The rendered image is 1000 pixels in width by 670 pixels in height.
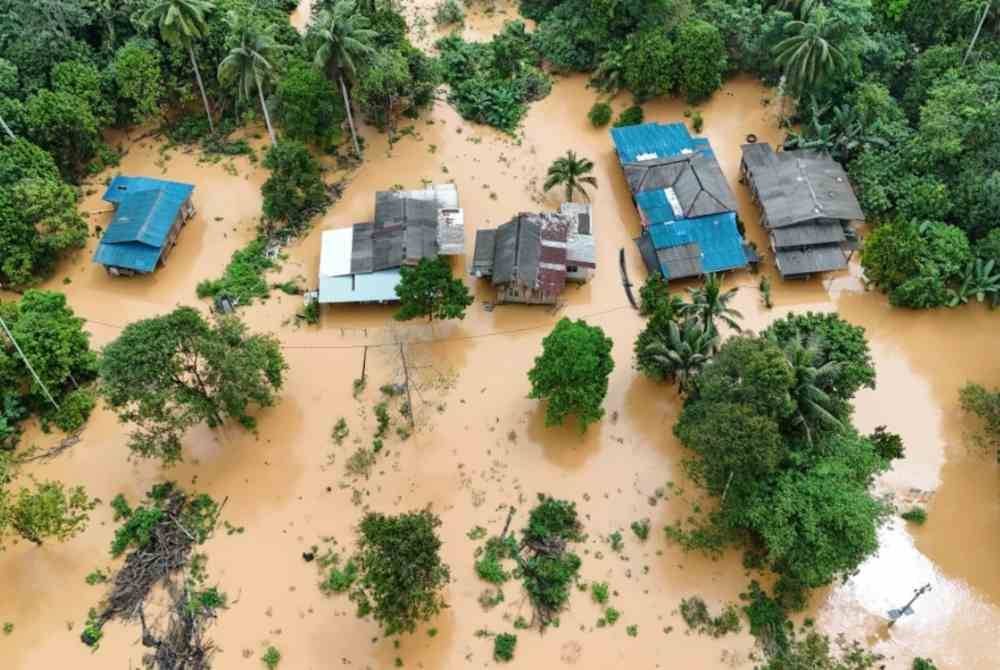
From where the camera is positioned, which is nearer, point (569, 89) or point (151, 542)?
point (151, 542)

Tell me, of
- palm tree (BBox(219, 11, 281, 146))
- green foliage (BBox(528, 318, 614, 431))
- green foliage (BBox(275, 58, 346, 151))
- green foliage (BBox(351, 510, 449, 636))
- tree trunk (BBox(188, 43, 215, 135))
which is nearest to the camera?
green foliage (BBox(351, 510, 449, 636))

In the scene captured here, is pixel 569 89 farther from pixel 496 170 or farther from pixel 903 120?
pixel 903 120

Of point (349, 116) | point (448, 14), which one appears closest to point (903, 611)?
point (349, 116)

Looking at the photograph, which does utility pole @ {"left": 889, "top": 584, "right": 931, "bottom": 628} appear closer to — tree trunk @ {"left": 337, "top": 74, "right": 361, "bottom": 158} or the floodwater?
the floodwater

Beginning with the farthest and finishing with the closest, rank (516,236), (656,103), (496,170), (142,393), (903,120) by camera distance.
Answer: (656,103)
(496,170)
(903,120)
(516,236)
(142,393)

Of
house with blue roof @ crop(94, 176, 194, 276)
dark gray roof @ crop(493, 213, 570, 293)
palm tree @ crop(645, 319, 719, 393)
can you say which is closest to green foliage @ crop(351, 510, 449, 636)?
palm tree @ crop(645, 319, 719, 393)

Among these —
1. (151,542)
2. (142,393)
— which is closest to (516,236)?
(142,393)

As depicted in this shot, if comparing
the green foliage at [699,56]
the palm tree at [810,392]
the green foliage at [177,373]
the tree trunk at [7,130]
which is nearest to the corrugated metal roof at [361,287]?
the green foliage at [177,373]
